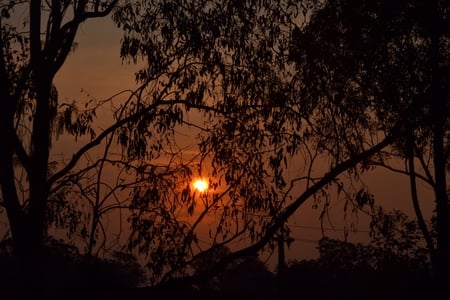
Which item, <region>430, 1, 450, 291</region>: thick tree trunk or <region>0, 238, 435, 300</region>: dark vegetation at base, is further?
<region>430, 1, 450, 291</region>: thick tree trunk

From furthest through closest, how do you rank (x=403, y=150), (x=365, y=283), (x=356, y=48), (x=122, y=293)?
(x=365, y=283) < (x=403, y=150) < (x=356, y=48) < (x=122, y=293)

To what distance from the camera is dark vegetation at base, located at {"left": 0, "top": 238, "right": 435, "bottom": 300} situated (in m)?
10.6

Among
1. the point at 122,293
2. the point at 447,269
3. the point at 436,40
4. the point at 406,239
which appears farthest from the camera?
the point at 406,239

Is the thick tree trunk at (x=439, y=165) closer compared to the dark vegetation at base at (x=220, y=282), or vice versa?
the dark vegetation at base at (x=220, y=282)

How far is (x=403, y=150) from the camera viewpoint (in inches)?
770

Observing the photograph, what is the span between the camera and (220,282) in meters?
16.8

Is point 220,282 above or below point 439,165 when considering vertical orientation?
below

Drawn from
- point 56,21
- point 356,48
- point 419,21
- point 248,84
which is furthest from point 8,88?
point 419,21

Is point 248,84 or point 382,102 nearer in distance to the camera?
point 248,84

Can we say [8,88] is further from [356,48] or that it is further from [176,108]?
[356,48]

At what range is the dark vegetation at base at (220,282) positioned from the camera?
34.7 feet

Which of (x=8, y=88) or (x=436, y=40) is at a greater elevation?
(x=436, y=40)

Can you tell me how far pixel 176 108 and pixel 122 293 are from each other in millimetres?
3837

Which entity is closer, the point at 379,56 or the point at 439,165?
the point at 379,56
